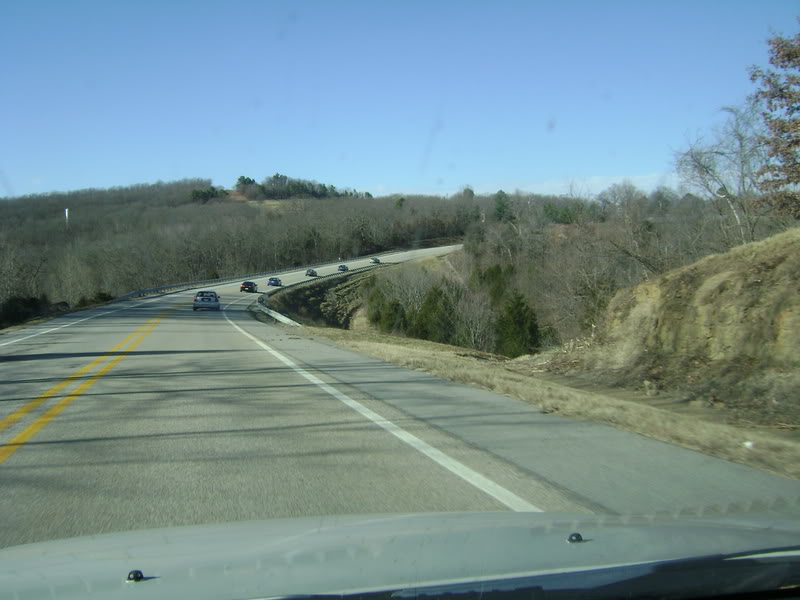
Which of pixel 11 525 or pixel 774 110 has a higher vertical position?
pixel 774 110

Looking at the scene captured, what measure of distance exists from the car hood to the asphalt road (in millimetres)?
1069

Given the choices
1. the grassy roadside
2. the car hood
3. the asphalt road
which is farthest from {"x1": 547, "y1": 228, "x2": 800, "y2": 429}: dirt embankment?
the car hood

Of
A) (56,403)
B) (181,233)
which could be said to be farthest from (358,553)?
(181,233)

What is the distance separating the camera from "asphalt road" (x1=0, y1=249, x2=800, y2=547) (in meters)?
5.57

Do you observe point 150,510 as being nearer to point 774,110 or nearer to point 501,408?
point 501,408

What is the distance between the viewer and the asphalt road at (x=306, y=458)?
5574 mm

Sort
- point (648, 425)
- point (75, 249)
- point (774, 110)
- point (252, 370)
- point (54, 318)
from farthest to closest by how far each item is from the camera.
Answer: point (75, 249) < point (54, 318) < point (774, 110) < point (252, 370) < point (648, 425)

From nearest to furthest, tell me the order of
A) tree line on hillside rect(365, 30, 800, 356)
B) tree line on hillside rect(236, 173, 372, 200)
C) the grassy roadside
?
the grassy roadside, tree line on hillside rect(365, 30, 800, 356), tree line on hillside rect(236, 173, 372, 200)

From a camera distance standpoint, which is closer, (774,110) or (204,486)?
(204,486)

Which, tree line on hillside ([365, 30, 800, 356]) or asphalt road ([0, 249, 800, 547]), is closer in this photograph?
asphalt road ([0, 249, 800, 547])

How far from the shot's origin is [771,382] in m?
10.5

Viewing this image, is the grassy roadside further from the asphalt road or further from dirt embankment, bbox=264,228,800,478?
the asphalt road

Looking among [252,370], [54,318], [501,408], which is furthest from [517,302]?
[501,408]

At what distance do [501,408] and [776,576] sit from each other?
22.4 ft
